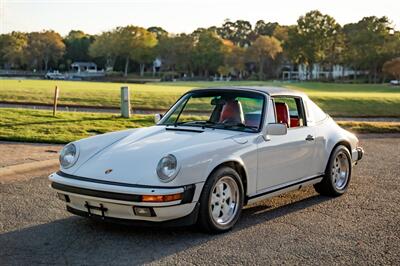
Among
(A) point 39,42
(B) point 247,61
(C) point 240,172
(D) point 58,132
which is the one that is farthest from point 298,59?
(C) point 240,172

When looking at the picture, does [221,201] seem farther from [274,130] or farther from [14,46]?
[14,46]

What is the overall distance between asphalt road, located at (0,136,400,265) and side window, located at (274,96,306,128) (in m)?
1.02

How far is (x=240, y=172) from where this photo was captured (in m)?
5.49

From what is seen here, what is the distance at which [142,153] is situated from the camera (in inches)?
201

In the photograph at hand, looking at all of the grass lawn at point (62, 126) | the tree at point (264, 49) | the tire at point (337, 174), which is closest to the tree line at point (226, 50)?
the tree at point (264, 49)

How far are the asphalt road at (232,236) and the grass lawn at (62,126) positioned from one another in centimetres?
493

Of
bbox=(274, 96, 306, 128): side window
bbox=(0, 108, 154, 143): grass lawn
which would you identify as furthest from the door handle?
bbox=(0, 108, 154, 143): grass lawn

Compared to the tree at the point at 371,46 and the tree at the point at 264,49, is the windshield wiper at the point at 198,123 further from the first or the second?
the tree at the point at 264,49

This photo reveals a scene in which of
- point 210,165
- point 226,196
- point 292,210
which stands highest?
point 210,165

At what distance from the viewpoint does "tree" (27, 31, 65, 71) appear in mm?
116812

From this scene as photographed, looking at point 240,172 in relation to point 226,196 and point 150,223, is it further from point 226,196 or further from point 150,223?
point 150,223

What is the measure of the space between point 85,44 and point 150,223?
136m

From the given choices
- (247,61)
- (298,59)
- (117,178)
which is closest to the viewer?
(117,178)

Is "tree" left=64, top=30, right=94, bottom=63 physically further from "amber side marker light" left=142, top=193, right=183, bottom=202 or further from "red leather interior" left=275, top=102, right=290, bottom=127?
"amber side marker light" left=142, top=193, right=183, bottom=202
